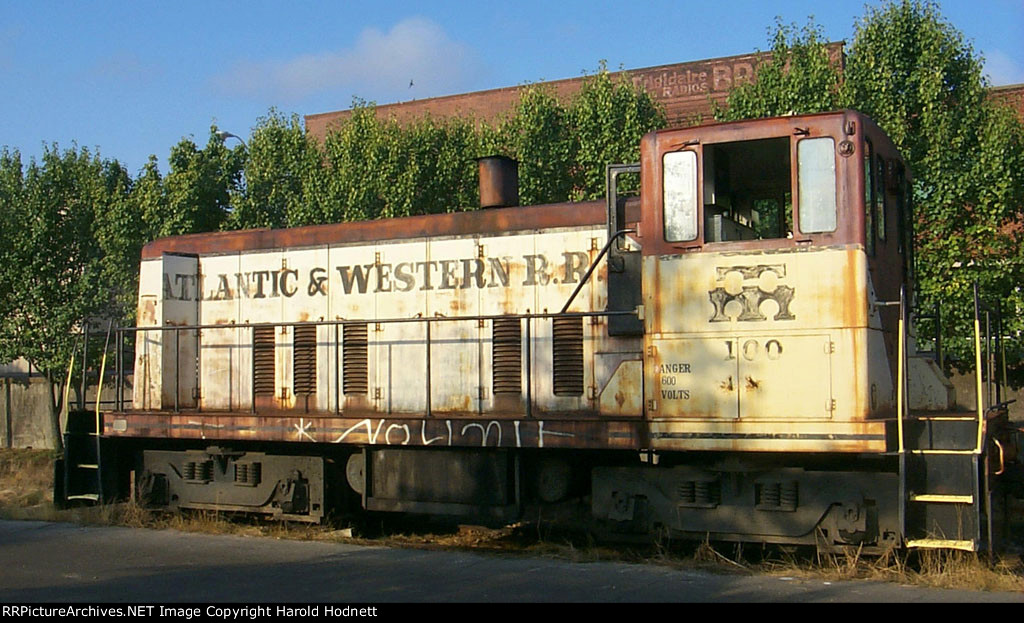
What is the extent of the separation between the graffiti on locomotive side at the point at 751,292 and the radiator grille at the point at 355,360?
4.12 meters

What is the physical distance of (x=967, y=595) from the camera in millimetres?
6949

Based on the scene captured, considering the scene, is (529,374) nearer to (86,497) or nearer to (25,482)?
(86,497)

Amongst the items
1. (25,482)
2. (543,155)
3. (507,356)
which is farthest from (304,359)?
(25,482)

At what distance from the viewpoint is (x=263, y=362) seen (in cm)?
1113

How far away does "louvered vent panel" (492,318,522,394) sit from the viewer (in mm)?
9773

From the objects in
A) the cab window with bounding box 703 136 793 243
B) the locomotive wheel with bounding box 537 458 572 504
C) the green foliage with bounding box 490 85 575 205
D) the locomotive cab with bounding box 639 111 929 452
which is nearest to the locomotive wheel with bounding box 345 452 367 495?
the locomotive wheel with bounding box 537 458 572 504

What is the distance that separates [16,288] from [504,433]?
1459 cm

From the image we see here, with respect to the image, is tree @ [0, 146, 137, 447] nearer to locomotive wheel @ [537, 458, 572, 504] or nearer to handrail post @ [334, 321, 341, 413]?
handrail post @ [334, 321, 341, 413]

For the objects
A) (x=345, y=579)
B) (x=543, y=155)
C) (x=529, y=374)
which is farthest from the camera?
(x=543, y=155)

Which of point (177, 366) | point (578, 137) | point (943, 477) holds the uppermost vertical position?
point (578, 137)

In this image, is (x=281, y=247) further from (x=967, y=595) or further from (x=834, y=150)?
(x=967, y=595)

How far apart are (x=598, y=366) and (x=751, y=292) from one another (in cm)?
185

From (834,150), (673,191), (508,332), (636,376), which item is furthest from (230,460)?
(834,150)

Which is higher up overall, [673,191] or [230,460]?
[673,191]
